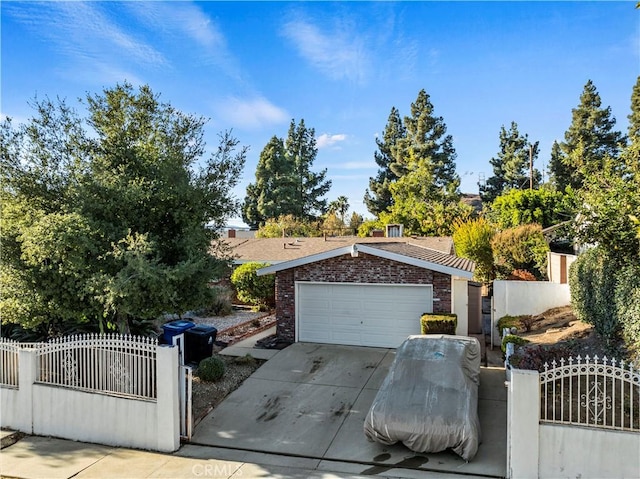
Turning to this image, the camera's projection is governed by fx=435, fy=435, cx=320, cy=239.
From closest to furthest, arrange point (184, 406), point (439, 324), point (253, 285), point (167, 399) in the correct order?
1. point (167, 399)
2. point (184, 406)
3. point (439, 324)
4. point (253, 285)

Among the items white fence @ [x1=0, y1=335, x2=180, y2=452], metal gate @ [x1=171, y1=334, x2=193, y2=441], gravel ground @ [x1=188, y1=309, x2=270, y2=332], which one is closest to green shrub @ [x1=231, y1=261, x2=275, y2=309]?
gravel ground @ [x1=188, y1=309, x2=270, y2=332]

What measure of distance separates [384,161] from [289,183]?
11.9m

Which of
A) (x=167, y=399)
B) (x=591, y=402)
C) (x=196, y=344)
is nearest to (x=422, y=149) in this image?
(x=196, y=344)

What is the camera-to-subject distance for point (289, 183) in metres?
45.2

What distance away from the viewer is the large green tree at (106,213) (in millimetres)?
7906

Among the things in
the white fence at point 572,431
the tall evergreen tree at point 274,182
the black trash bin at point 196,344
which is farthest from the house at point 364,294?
the tall evergreen tree at point 274,182

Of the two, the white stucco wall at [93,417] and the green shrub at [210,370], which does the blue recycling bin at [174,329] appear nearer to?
the green shrub at [210,370]

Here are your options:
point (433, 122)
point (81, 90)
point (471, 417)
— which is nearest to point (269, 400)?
point (471, 417)

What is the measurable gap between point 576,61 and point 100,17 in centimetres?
1207

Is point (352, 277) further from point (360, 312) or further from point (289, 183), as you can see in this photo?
point (289, 183)

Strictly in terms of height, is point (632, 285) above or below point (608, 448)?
above

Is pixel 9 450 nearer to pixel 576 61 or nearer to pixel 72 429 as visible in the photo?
pixel 72 429

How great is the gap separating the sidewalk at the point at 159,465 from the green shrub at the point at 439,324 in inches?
227

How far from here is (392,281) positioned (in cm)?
1302
